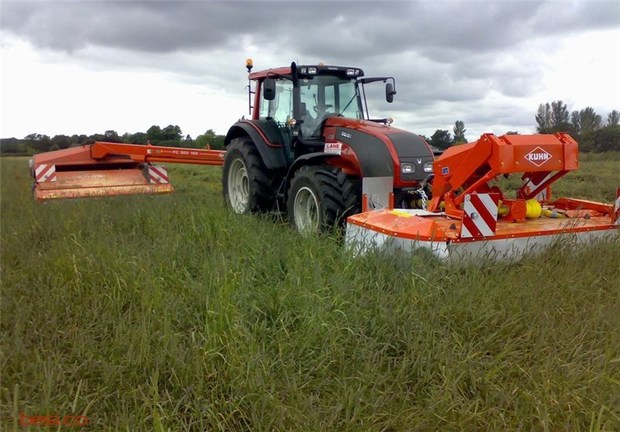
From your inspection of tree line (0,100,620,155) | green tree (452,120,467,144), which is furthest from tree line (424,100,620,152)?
green tree (452,120,467,144)

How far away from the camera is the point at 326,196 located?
5117mm

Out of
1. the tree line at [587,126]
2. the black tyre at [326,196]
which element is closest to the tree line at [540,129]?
the tree line at [587,126]

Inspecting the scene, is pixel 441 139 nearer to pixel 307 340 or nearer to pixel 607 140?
pixel 307 340

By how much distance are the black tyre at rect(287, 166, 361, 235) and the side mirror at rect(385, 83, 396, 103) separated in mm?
1765

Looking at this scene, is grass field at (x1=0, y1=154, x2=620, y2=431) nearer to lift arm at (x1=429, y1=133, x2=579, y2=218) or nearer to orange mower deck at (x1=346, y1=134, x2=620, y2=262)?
orange mower deck at (x1=346, y1=134, x2=620, y2=262)

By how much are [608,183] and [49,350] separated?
41.1ft

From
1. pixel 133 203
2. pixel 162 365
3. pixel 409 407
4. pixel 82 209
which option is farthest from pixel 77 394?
pixel 133 203

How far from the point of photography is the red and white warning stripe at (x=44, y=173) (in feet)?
26.9

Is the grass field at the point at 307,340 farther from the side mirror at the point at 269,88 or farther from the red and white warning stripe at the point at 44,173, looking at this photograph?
the red and white warning stripe at the point at 44,173

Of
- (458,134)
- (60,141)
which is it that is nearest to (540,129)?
(458,134)

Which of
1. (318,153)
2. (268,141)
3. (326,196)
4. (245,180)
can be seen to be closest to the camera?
(326,196)

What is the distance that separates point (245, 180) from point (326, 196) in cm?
262

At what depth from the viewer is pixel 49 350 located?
275 cm

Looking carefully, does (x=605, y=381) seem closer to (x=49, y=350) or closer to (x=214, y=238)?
(x=49, y=350)
